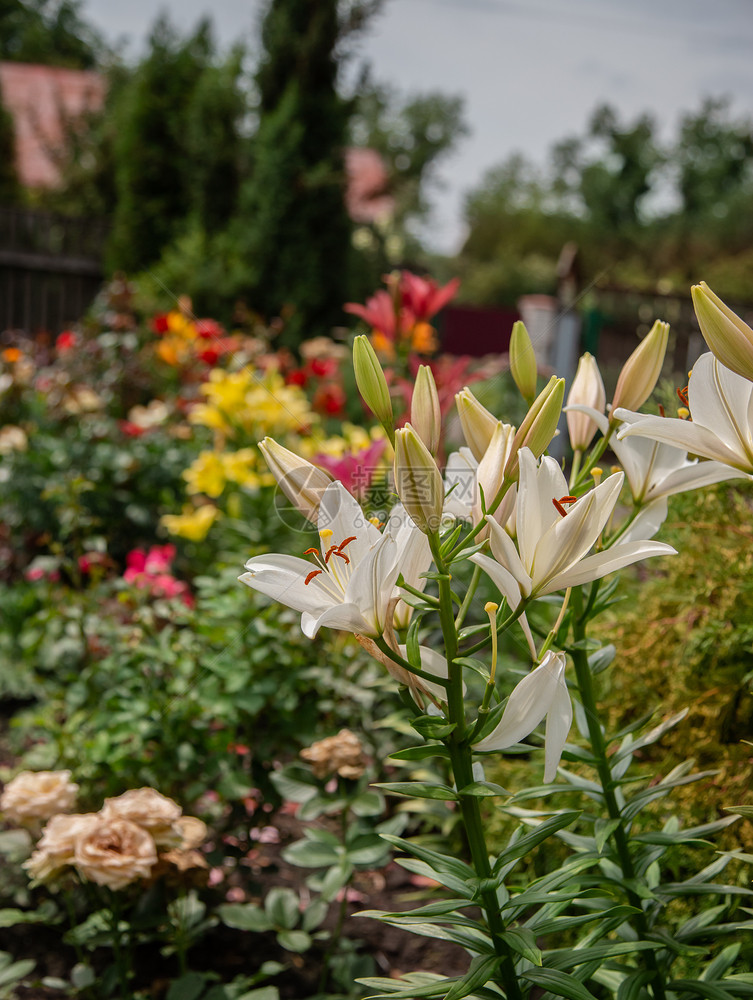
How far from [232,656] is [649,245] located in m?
36.6

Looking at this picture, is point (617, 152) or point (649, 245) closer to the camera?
point (649, 245)

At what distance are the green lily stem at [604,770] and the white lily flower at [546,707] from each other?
0.23 metres

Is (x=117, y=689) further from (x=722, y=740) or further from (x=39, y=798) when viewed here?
(x=722, y=740)

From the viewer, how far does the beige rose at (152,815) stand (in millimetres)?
1454

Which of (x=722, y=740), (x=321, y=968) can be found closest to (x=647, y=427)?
(x=722, y=740)

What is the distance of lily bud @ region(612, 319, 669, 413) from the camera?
0.94 meters

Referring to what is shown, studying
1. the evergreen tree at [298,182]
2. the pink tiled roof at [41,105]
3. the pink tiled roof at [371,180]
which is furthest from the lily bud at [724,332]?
the pink tiled roof at [41,105]

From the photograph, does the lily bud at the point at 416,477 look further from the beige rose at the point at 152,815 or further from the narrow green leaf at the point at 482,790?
the beige rose at the point at 152,815

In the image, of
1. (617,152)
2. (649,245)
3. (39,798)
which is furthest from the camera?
(617,152)

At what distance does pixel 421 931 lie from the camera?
0.94 m

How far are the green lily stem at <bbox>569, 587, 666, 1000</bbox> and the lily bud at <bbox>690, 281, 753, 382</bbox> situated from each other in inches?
13.1

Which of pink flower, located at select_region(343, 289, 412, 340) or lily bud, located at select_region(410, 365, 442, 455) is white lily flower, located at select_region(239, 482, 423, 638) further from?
pink flower, located at select_region(343, 289, 412, 340)

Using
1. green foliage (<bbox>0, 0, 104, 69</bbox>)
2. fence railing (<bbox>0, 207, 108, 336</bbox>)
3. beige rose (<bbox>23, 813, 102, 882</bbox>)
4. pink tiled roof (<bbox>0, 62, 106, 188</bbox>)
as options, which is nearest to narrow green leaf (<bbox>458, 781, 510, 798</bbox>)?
beige rose (<bbox>23, 813, 102, 882</bbox>)

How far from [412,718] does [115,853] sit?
825mm
